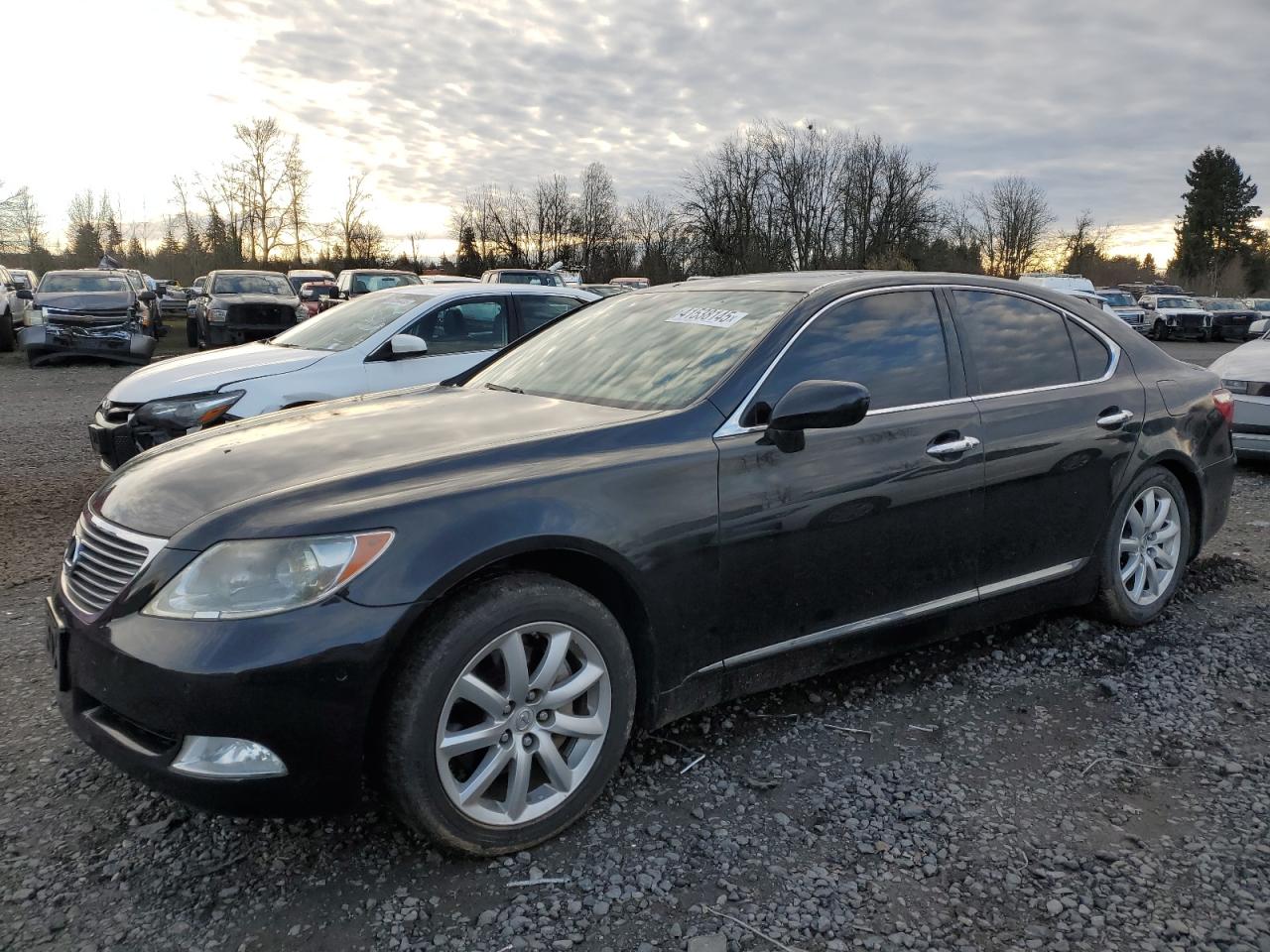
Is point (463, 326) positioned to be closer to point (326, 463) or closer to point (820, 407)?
point (326, 463)

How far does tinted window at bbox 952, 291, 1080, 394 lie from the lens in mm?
3705

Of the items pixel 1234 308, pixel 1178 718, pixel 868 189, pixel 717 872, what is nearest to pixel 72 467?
pixel 717 872

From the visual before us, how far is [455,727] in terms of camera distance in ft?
8.17

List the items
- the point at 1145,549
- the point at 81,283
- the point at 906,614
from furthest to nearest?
the point at 81,283 → the point at 1145,549 → the point at 906,614

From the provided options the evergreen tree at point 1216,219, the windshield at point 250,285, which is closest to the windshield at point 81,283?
the windshield at point 250,285

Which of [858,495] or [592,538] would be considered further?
[858,495]

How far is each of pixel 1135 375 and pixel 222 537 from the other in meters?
3.73

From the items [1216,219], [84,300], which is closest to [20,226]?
[84,300]

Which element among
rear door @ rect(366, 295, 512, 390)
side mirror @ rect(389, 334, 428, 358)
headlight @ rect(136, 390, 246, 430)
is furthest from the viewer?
rear door @ rect(366, 295, 512, 390)

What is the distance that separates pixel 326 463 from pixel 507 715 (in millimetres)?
883

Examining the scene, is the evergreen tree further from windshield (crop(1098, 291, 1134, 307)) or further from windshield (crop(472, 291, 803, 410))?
windshield (crop(472, 291, 803, 410))

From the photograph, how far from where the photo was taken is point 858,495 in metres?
3.15

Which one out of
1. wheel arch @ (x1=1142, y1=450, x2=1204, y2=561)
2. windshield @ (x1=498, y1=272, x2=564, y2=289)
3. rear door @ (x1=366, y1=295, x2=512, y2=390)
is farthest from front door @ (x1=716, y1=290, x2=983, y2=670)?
windshield @ (x1=498, y1=272, x2=564, y2=289)

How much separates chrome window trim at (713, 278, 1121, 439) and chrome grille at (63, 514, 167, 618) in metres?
1.63
